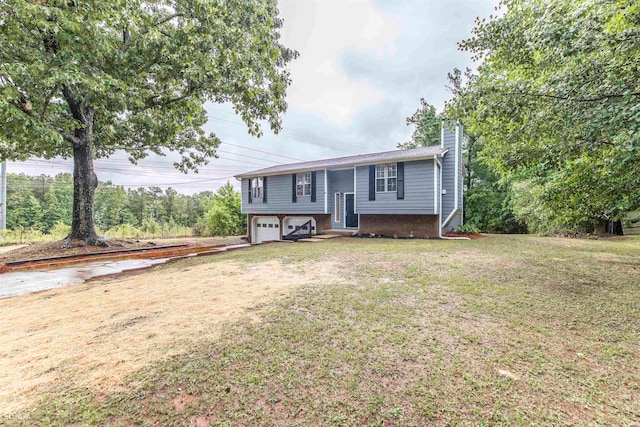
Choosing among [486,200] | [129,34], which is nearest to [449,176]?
Result: [486,200]

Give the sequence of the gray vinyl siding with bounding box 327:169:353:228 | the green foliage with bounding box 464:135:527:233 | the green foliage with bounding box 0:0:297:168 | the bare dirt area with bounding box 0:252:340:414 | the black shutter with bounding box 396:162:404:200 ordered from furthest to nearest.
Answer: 1. the green foliage with bounding box 464:135:527:233
2. the gray vinyl siding with bounding box 327:169:353:228
3. the black shutter with bounding box 396:162:404:200
4. the green foliage with bounding box 0:0:297:168
5. the bare dirt area with bounding box 0:252:340:414

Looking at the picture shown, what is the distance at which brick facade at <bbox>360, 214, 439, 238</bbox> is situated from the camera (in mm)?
10938

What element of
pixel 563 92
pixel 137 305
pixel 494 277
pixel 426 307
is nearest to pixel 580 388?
pixel 426 307

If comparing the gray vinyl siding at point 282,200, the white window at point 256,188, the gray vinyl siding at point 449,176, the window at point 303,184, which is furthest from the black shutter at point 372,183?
the white window at point 256,188

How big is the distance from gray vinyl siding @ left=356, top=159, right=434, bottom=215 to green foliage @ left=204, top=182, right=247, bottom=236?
1028 centimetres

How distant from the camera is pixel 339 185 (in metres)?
13.5

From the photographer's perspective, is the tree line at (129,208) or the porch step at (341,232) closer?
the porch step at (341,232)

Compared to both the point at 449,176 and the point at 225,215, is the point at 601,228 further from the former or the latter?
the point at 225,215

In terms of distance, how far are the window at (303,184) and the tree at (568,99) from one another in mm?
8783

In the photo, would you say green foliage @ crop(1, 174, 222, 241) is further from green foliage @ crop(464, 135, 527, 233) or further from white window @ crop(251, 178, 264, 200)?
green foliage @ crop(464, 135, 527, 233)

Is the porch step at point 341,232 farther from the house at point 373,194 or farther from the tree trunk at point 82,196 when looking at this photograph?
the tree trunk at point 82,196

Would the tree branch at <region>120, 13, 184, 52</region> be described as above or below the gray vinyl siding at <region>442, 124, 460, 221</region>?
above

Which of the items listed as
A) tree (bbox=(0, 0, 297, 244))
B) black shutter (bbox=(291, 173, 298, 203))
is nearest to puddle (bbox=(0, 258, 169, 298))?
tree (bbox=(0, 0, 297, 244))

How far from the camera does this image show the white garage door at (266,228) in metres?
15.2
